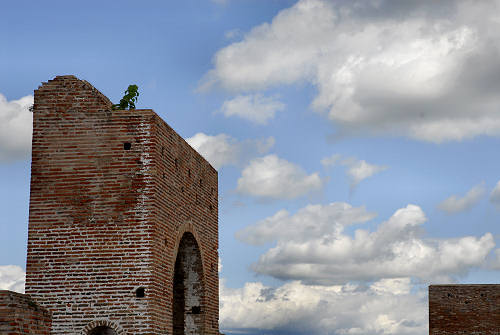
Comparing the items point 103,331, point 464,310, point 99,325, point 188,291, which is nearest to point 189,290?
point 188,291

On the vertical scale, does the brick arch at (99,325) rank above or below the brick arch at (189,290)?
below

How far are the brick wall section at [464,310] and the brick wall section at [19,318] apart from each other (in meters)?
20.0

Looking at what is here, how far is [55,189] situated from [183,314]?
514 cm

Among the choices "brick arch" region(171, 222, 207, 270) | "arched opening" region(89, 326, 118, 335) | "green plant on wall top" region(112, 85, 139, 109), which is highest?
"green plant on wall top" region(112, 85, 139, 109)

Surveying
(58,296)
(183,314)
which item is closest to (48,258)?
(58,296)

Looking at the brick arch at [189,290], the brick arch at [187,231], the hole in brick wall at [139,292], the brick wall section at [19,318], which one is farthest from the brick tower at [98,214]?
the brick arch at [189,290]

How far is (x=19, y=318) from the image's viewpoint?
12.6 meters

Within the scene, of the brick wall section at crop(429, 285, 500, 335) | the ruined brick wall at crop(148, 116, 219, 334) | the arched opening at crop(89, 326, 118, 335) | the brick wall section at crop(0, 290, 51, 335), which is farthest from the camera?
the brick wall section at crop(429, 285, 500, 335)

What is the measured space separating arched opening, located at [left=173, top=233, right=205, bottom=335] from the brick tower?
2.26 metres

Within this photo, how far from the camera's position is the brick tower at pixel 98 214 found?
50.7 ft

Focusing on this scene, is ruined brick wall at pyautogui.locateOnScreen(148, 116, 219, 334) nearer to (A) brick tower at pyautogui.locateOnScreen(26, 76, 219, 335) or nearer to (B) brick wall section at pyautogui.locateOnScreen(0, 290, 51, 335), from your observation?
(A) brick tower at pyautogui.locateOnScreen(26, 76, 219, 335)

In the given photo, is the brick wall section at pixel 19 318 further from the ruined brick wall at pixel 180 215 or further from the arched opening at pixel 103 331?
the ruined brick wall at pixel 180 215

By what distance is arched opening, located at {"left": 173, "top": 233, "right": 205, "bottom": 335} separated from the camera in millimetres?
19000

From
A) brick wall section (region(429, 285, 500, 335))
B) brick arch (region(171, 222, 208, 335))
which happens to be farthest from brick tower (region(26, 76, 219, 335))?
brick wall section (region(429, 285, 500, 335))
